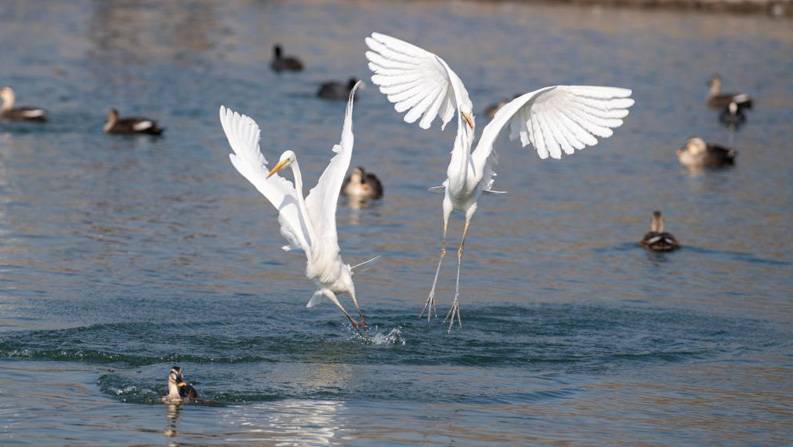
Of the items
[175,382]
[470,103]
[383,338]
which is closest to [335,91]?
[383,338]

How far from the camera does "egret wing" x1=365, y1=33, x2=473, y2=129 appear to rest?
1262 centimetres

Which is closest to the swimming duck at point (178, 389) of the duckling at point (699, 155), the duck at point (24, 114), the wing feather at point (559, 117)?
the wing feather at point (559, 117)

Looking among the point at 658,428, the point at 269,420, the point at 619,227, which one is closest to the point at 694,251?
the point at 619,227

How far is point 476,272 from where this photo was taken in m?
15.8

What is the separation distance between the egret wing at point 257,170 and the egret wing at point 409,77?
1.35m

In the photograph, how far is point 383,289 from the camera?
14836 millimetres

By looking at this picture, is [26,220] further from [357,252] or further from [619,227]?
[619,227]

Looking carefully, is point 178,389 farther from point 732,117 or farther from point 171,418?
point 732,117

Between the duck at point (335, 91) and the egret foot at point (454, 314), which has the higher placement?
the duck at point (335, 91)

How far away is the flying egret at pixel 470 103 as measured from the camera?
1245cm

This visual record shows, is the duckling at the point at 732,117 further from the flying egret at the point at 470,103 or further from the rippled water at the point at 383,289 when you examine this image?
the flying egret at the point at 470,103

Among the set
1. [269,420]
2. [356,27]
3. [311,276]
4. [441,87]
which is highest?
[356,27]

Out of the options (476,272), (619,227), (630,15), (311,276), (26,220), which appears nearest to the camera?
(311,276)

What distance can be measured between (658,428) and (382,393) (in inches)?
80.7
